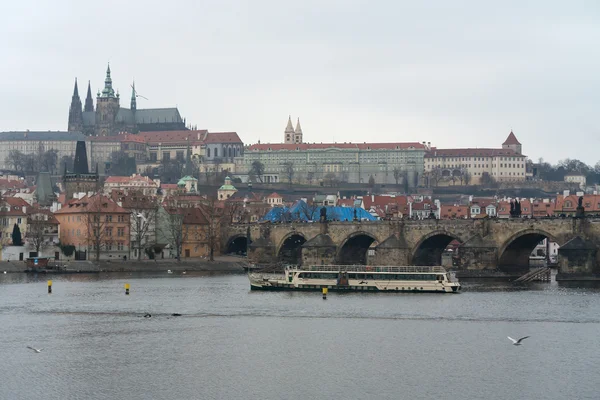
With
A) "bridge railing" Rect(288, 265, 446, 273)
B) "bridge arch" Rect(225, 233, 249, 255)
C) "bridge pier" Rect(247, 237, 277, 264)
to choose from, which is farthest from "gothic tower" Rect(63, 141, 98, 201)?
"bridge railing" Rect(288, 265, 446, 273)

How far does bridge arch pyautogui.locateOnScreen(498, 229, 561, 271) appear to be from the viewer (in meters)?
80.8

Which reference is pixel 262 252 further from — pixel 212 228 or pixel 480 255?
pixel 480 255

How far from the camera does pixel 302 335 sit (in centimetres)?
5334

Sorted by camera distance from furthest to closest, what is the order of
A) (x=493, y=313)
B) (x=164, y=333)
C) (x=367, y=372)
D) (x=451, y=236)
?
1. (x=451, y=236)
2. (x=493, y=313)
3. (x=164, y=333)
4. (x=367, y=372)

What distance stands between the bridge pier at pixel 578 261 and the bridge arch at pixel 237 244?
39678 millimetres

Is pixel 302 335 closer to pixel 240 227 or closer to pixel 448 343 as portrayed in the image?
pixel 448 343

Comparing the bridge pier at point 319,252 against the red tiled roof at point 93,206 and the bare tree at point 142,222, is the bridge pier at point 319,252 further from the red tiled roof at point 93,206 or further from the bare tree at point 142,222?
the red tiled roof at point 93,206

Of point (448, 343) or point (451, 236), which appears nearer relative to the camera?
point (448, 343)

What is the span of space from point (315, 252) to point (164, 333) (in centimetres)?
4055

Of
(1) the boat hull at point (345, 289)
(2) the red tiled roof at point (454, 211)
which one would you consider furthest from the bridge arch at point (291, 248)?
(2) the red tiled roof at point (454, 211)

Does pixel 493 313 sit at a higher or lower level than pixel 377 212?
lower

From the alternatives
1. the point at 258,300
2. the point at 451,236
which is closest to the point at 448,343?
the point at 258,300

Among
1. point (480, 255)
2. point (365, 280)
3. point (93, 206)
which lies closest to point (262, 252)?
point (93, 206)

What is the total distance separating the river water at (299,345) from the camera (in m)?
41.7
